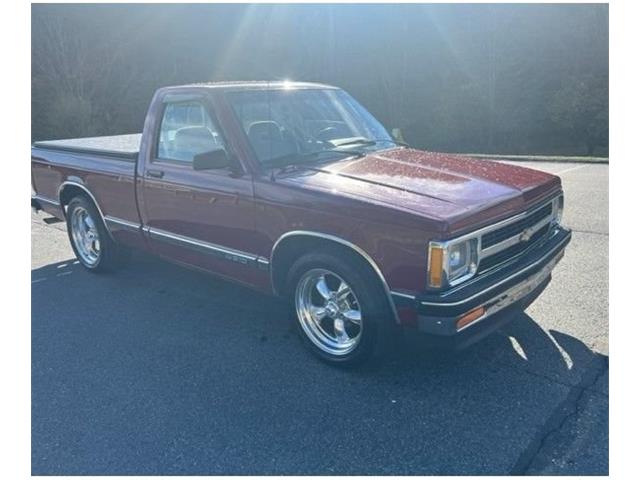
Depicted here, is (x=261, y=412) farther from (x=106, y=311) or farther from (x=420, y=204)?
(x=106, y=311)

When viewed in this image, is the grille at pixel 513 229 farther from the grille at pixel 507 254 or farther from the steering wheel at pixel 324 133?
the steering wheel at pixel 324 133

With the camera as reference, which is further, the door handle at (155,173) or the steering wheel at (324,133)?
the door handle at (155,173)

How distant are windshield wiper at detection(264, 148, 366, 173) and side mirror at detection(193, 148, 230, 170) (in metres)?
0.31

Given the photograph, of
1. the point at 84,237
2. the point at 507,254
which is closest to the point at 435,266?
the point at 507,254

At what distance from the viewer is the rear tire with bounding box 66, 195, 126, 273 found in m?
5.72

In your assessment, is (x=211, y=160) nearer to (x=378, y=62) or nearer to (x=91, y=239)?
(x=91, y=239)

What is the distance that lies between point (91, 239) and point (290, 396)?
11.6 feet

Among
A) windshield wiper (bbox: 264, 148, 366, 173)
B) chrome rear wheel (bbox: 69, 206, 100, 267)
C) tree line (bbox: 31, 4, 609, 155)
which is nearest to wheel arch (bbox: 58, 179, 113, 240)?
chrome rear wheel (bbox: 69, 206, 100, 267)

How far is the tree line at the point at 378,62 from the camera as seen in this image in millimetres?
20859

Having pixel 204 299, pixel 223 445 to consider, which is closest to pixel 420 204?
pixel 223 445

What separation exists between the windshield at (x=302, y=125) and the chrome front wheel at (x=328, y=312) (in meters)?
0.92

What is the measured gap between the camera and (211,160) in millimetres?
3941

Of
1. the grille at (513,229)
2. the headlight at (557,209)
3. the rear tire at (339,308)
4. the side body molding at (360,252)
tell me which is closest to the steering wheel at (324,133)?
the side body molding at (360,252)

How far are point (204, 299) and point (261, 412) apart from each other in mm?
1947
